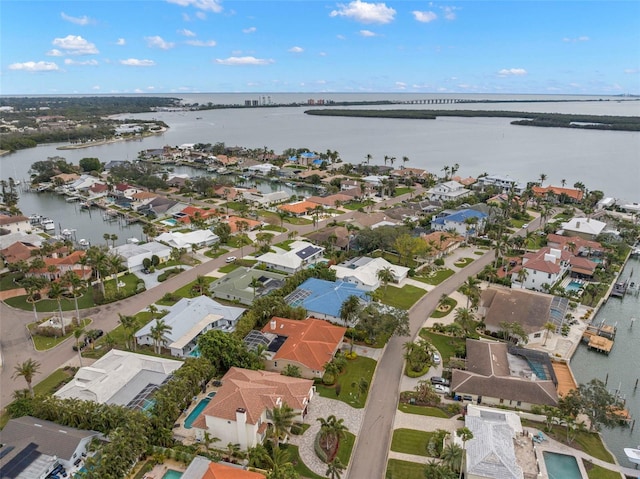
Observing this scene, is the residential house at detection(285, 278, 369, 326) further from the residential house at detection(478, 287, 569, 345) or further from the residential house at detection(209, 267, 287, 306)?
the residential house at detection(478, 287, 569, 345)

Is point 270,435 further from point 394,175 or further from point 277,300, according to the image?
point 394,175

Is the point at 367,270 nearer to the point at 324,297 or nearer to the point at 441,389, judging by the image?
the point at 324,297

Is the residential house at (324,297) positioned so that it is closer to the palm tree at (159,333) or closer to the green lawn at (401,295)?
the green lawn at (401,295)

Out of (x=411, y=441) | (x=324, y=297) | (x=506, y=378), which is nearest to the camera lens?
(x=411, y=441)

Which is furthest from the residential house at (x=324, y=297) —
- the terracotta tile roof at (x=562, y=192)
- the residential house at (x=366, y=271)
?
the terracotta tile roof at (x=562, y=192)

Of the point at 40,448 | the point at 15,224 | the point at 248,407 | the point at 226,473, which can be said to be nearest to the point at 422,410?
the point at 248,407

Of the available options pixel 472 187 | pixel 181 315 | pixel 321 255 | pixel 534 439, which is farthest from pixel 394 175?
pixel 534 439

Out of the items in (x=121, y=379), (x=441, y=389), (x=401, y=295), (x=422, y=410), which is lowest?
(x=422, y=410)

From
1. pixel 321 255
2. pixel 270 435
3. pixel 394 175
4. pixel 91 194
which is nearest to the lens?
pixel 270 435
